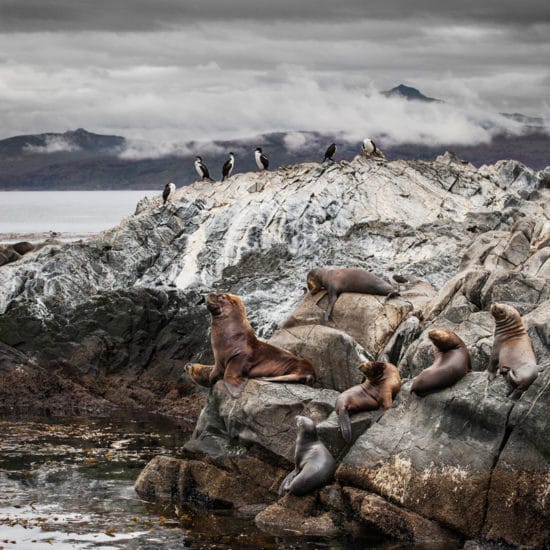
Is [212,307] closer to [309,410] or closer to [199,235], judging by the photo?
[309,410]

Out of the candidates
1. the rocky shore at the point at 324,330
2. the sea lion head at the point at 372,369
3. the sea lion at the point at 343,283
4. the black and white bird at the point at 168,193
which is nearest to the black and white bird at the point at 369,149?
the rocky shore at the point at 324,330

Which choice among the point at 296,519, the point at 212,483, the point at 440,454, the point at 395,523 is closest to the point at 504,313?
the point at 440,454

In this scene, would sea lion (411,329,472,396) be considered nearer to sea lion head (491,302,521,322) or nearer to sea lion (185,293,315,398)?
sea lion head (491,302,521,322)

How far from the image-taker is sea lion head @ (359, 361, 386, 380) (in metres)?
16.2

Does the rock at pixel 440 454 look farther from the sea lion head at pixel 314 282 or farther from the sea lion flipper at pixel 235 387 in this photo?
the sea lion head at pixel 314 282

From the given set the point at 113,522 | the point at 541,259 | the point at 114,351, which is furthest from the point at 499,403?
the point at 114,351

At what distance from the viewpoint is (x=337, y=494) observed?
1520 cm

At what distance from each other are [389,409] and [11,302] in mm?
16244

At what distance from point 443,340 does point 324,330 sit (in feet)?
12.0

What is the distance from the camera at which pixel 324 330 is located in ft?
62.7

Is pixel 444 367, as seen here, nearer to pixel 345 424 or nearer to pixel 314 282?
pixel 345 424

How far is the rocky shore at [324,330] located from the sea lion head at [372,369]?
626mm

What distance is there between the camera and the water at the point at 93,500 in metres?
14.3

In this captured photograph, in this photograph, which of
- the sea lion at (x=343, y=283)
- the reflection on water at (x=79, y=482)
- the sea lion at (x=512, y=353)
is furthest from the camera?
the sea lion at (x=343, y=283)
